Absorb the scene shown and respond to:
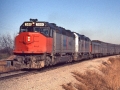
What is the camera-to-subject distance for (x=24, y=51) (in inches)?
696

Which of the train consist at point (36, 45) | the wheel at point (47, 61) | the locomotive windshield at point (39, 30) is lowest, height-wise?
the wheel at point (47, 61)

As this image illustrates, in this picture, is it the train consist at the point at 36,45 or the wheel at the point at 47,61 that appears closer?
the train consist at the point at 36,45

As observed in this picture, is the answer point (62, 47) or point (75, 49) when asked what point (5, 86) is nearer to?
point (62, 47)

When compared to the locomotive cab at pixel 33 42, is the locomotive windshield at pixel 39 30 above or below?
above

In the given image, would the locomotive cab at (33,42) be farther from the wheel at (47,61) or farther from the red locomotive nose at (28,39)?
the wheel at (47,61)

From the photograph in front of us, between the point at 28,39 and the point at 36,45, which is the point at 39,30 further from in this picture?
the point at 36,45

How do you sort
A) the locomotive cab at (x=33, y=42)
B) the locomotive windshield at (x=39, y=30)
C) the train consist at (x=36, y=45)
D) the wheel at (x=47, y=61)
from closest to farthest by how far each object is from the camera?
the train consist at (x=36, y=45), the locomotive cab at (x=33, y=42), the wheel at (x=47, y=61), the locomotive windshield at (x=39, y=30)

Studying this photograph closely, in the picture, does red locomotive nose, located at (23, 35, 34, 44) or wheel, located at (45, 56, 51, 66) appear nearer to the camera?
red locomotive nose, located at (23, 35, 34, 44)

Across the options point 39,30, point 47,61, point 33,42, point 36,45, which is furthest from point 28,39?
point 47,61

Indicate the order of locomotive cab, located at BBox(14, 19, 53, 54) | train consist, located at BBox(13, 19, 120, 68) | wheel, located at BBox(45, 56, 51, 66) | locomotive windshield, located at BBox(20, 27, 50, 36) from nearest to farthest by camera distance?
train consist, located at BBox(13, 19, 120, 68)
locomotive cab, located at BBox(14, 19, 53, 54)
wheel, located at BBox(45, 56, 51, 66)
locomotive windshield, located at BBox(20, 27, 50, 36)

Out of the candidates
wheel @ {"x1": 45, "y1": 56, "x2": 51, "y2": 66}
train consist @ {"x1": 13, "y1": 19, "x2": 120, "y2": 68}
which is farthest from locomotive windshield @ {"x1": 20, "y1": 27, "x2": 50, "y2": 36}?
wheel @ {"x1": 45, "y1": 56, "x2": 51, "y2": 66}

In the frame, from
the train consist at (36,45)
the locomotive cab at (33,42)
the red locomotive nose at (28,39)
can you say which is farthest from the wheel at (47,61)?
the red locomotive nose at (28,39)

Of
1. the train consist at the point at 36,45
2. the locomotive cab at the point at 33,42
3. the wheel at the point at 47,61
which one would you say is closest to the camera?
the train consist at the point at 36,45

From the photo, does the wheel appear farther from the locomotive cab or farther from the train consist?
the locomotive cab
